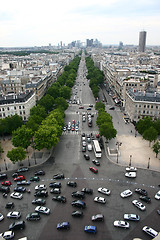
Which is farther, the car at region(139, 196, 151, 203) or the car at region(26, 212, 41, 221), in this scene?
the car at region(139, 196, 151, 203)

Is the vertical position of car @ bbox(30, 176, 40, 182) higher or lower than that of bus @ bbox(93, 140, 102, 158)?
lower

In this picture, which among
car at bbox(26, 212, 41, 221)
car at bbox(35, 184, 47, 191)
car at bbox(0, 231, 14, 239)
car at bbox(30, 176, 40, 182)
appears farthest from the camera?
car at bbox(30, 176, 40, 182)

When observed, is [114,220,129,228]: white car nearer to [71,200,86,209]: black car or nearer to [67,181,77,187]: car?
[71,200,86,209]: black car

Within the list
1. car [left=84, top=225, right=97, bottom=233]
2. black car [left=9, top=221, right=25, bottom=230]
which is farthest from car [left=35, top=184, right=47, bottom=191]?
car [left=84, top=225, right=97, bottom=233]

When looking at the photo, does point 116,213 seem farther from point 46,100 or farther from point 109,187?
point 46,100

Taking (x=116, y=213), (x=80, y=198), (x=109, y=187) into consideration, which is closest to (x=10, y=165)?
(x=80, y=198)

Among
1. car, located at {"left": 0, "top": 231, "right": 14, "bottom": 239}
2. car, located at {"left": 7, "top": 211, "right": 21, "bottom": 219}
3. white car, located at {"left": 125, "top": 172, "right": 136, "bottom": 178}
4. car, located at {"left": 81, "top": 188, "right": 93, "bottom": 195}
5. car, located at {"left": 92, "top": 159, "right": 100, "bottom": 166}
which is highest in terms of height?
car, located at {"left": 92, "top": 159, "right": 100, "bottom": 166}

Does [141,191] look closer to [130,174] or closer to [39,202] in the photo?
[130,174]

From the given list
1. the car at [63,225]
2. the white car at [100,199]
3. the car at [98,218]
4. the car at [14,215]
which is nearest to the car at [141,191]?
the white car at [100,199]

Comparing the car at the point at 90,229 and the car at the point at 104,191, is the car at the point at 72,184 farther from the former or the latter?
the car at the point at 90,229

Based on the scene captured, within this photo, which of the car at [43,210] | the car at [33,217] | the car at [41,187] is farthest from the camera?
the car at [41,187]

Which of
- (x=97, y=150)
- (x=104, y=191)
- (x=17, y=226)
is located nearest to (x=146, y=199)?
(x=104, y=191)
